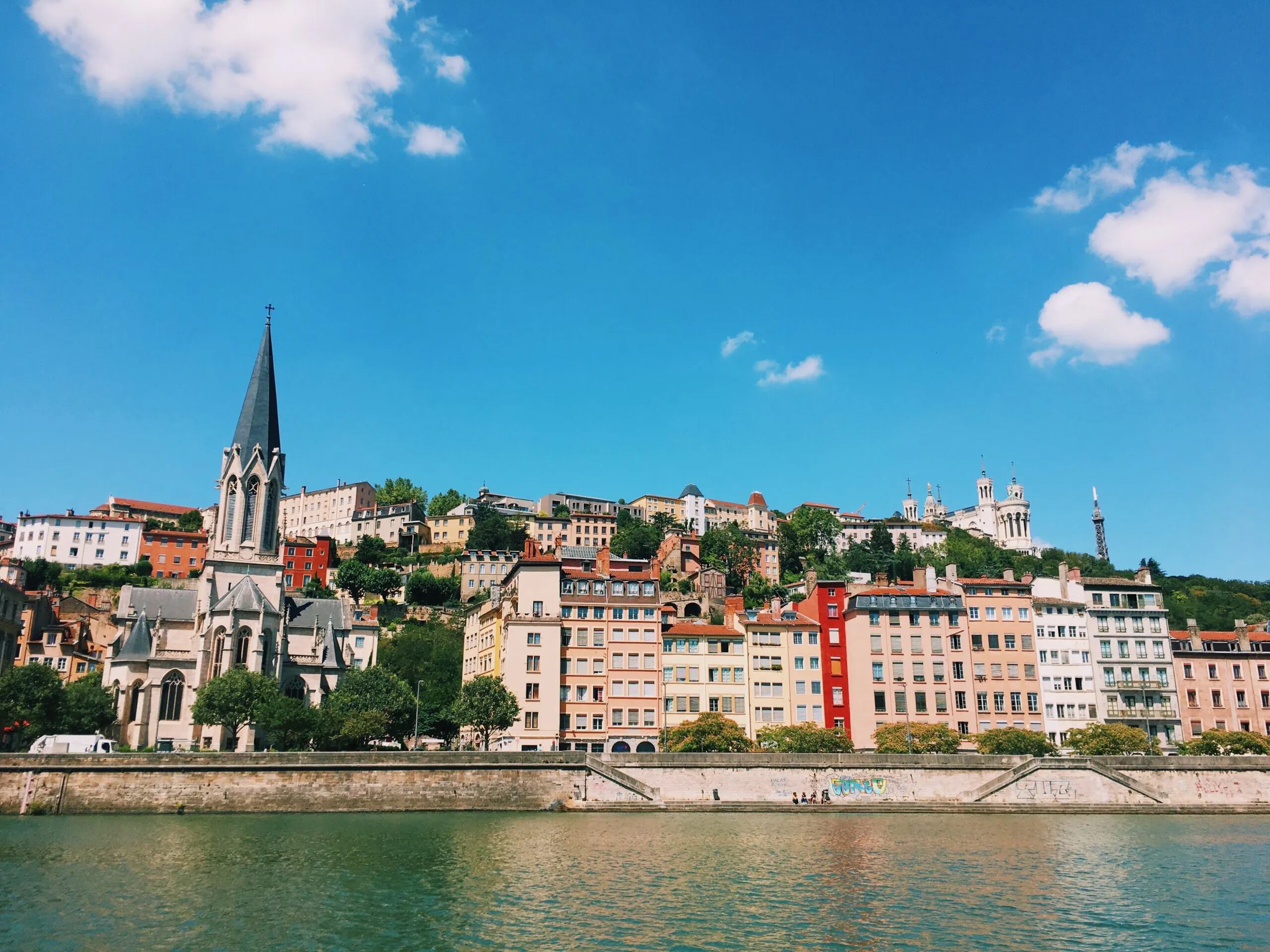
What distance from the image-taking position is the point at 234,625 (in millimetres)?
82312

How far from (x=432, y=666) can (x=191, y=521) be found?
94.3 meters

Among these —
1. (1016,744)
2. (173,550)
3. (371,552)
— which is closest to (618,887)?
(1016,744)

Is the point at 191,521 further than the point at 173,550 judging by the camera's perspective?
Yes

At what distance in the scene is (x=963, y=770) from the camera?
65.2 meters

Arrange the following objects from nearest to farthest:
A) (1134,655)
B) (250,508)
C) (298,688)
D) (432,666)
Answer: (1134,655)
(298,688)
(250,508)
(432,666)

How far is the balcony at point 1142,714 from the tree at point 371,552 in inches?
4850

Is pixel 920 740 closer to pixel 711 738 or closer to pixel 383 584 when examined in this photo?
pixel 711 738

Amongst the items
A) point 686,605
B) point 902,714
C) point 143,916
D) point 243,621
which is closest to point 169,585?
point 243,621

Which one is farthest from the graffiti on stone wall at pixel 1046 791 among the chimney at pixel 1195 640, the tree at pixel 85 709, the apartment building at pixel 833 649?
the tree at pixel 85 709

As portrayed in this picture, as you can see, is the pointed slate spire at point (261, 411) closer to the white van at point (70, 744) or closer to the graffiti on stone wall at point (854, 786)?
the white van at point (70, 744)

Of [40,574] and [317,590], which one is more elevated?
[40,574]

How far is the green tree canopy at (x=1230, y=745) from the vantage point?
234ft

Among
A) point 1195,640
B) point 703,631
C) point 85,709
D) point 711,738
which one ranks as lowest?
point 711,738

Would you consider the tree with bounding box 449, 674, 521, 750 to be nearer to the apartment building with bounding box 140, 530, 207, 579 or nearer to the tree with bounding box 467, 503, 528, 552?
the apartment building with bounding box 140, 530, 207, 579
